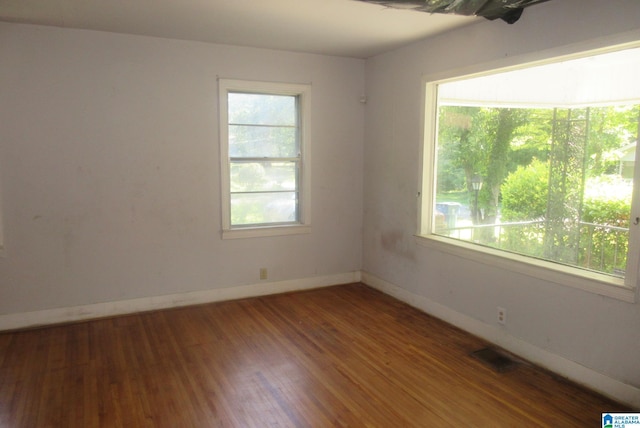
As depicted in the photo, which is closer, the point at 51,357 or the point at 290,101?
the point at 51,357

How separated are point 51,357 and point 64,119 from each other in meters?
1.90

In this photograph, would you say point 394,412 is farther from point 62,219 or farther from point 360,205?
point 62,219

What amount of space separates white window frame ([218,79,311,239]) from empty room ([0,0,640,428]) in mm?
22

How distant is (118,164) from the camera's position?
152 inches

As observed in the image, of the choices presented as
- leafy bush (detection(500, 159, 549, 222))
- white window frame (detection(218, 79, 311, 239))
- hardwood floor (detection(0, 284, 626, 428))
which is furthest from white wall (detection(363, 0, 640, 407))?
white window frame (detection(218, 79, 311, 239))

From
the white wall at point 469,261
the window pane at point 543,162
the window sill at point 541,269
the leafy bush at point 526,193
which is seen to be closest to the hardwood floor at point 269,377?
the white wall at point 469,261

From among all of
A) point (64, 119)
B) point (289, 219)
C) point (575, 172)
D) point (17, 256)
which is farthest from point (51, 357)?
point (575, 172)

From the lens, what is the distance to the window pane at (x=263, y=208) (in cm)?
445

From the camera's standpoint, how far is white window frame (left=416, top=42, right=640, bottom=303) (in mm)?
2514

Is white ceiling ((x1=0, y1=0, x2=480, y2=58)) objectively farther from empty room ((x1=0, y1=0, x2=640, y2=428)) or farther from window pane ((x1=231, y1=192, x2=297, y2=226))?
window pane ((x1=231, y1=192, x2=297, y2=226))

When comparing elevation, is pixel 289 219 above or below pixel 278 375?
above

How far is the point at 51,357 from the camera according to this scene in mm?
3162

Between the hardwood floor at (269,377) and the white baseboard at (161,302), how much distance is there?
0.10 metres

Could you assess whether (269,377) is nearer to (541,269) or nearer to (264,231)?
(264,231)
